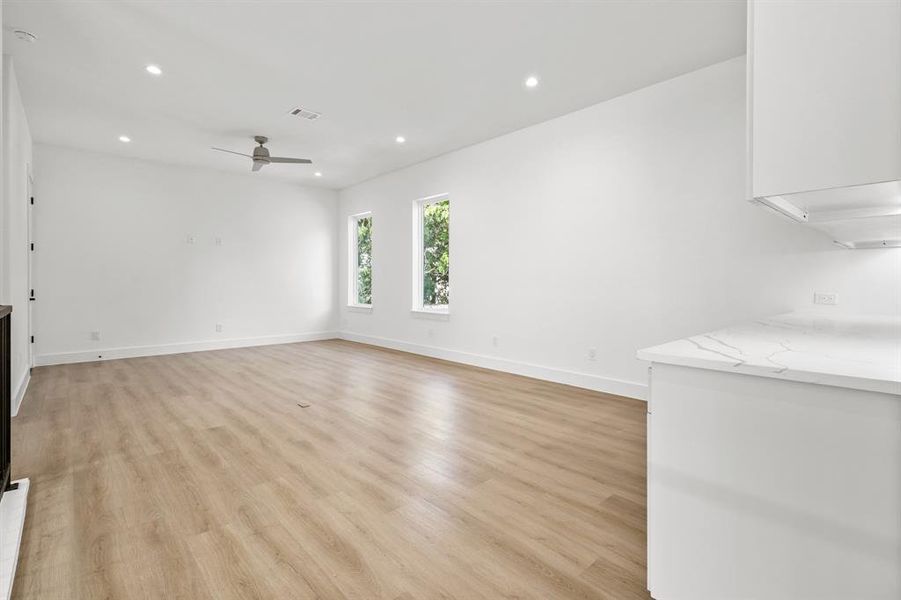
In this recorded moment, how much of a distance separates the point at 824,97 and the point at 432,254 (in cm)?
551

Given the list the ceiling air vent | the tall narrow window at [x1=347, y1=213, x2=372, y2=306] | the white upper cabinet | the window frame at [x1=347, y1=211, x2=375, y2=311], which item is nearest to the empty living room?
the white upper cabinet

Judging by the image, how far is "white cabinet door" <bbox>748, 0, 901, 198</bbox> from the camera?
1.02 m

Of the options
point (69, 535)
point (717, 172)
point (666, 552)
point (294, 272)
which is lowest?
point (69, 535)

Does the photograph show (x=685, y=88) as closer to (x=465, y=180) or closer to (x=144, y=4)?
(x=465, y=180)

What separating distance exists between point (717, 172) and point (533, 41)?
1.85 metres

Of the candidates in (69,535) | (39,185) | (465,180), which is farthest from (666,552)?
(39,185)

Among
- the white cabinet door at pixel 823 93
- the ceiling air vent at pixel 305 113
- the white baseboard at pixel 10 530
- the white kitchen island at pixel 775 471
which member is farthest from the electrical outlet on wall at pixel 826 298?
the ceiling air vent at pixel 305 113

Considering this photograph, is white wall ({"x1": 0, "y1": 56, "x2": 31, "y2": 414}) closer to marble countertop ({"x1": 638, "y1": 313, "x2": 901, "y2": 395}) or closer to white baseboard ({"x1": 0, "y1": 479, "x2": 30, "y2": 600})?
white baseboard ({"x1": 0, "y1": 479, "x2": 30, "y2": 600})

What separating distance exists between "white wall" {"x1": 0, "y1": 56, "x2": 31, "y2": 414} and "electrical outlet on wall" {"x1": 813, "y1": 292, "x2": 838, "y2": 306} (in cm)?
556

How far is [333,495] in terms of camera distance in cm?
218

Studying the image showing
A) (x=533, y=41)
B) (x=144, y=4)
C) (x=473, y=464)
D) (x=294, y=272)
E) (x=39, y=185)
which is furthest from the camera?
(x=294, y=272)

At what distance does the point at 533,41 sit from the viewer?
3123 millimetres

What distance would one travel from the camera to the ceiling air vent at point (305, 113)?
14.5ft

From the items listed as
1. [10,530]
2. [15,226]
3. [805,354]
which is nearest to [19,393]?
[15,226]
